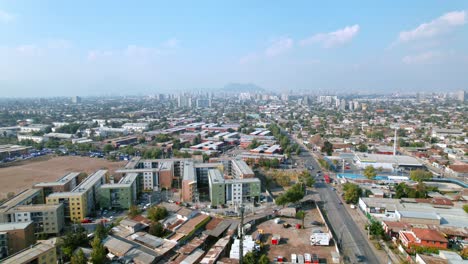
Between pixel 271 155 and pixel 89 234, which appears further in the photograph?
pixel 271 155

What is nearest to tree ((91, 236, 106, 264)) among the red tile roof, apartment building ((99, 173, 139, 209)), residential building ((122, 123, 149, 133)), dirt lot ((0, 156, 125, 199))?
apartment building ((99, 173, 139, 209))

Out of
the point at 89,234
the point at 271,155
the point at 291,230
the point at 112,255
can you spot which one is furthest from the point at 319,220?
the point at 271,155

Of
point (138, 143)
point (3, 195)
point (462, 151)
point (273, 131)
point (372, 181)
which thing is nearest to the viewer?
point (3, 195)

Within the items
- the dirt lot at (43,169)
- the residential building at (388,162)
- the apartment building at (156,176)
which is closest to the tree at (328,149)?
the residential building at (388,162)

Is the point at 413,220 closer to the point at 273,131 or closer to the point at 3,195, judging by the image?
the point at 3,195

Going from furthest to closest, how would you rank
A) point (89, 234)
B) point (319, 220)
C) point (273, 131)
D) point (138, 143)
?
point (273, 131) → point (138, 143) → point (319, 220) → point (89, 234)

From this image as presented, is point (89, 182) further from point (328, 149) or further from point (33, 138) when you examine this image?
point (33, 138)

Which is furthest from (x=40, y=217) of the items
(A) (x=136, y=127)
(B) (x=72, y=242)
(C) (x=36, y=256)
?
(A) (x=136, y=127)
